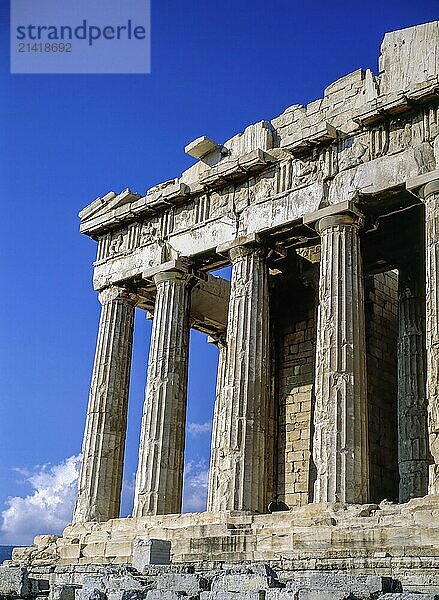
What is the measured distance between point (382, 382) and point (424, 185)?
26.3ft

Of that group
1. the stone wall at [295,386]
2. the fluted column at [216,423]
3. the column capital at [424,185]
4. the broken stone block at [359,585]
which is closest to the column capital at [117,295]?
the fluted column at [216,423]

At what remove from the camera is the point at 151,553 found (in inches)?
649

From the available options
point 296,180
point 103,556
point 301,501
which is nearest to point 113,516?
point 103,556

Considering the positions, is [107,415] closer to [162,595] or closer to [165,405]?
[165,405]

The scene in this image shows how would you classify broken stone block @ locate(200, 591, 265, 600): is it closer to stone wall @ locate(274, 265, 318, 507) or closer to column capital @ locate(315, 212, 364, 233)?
column capital @ locate(315, 212, 364, 233)

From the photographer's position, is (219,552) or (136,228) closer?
(219,552)

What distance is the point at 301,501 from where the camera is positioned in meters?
25.5

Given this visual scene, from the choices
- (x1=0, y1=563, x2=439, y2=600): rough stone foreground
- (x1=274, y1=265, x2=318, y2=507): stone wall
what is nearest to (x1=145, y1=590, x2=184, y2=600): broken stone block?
(x1=0, y1=563, x2=439, y2=600): rough stone foreground

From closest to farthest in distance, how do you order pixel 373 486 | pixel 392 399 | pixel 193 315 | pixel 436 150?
pixel 436 150 → pixel 373 486 → pixel 392 399 → pixel 193 315

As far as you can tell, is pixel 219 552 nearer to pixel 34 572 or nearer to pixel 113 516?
pixel 34 572

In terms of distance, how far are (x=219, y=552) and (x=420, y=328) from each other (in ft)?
29.0

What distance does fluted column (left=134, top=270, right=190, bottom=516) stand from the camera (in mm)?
23125

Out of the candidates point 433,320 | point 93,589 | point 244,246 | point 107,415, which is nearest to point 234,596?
point 93,589

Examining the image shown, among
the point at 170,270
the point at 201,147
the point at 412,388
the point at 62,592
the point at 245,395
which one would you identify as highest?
the point at 201,147
